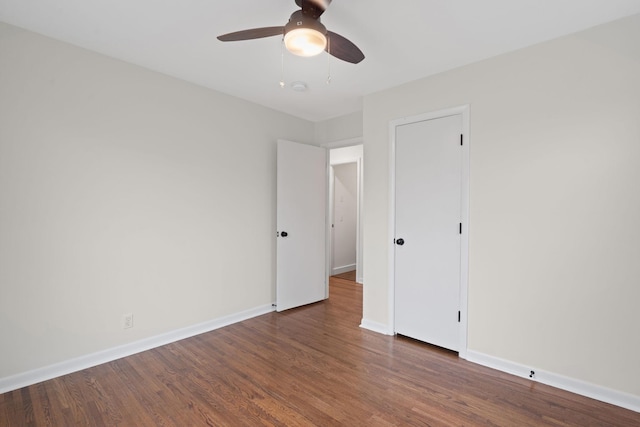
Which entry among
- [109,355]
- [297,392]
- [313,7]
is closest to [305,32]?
[313,7]

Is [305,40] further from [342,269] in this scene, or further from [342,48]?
[342,269]

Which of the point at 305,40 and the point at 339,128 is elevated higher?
the point at 339,128

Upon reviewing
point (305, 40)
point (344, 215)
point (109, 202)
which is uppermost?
point (305, 40)

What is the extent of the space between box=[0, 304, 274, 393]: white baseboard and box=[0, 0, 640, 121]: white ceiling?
2.47 meters

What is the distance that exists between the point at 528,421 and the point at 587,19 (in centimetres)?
259

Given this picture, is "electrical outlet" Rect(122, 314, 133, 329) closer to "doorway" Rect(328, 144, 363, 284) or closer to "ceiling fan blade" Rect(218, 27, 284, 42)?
"ceiling fan blade" Rect(218, 27, 284, 42)

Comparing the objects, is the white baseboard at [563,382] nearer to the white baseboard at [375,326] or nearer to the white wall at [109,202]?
the white baseboard at [375,326]

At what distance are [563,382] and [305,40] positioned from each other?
287cm

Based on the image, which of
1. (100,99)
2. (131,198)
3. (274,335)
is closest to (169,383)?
(274,335)

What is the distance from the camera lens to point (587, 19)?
6.73ft

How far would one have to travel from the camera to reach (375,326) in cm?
328

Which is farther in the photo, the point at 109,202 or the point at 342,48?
the point at 109,202

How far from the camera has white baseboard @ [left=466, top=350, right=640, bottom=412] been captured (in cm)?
203

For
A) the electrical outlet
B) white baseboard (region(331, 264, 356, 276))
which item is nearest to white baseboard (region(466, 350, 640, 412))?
the electrical outlet
